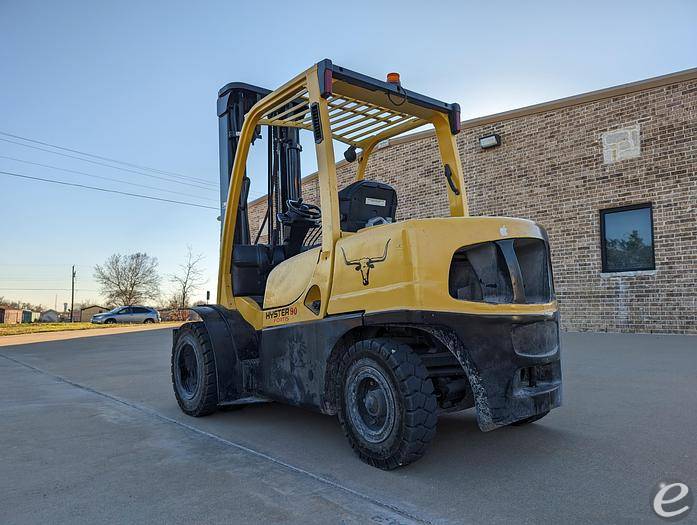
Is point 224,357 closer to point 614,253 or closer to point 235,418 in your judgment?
point 235,418

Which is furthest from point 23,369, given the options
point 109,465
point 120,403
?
point 109,465

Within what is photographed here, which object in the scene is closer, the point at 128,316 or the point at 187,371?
the point at 187,371

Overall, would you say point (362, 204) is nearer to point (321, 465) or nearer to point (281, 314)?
point (281, 314)

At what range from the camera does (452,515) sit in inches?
108

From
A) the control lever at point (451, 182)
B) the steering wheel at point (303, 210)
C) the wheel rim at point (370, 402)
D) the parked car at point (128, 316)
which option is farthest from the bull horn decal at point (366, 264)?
the parked car at point (128, 316)

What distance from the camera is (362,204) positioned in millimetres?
4473

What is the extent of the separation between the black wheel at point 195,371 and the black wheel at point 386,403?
171 cm

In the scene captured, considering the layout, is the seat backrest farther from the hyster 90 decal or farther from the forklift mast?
the forklift mast

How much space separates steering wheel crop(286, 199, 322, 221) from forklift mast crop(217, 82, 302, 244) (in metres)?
0.64

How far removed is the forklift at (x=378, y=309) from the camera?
3334mm

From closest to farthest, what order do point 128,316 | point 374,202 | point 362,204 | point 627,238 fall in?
point 362,204, point 374,202, point 627,238, point 128,316

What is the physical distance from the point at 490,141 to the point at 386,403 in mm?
11428

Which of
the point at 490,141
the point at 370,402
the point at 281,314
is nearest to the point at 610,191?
the point at 490,141

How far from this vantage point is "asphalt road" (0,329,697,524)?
284 cm
